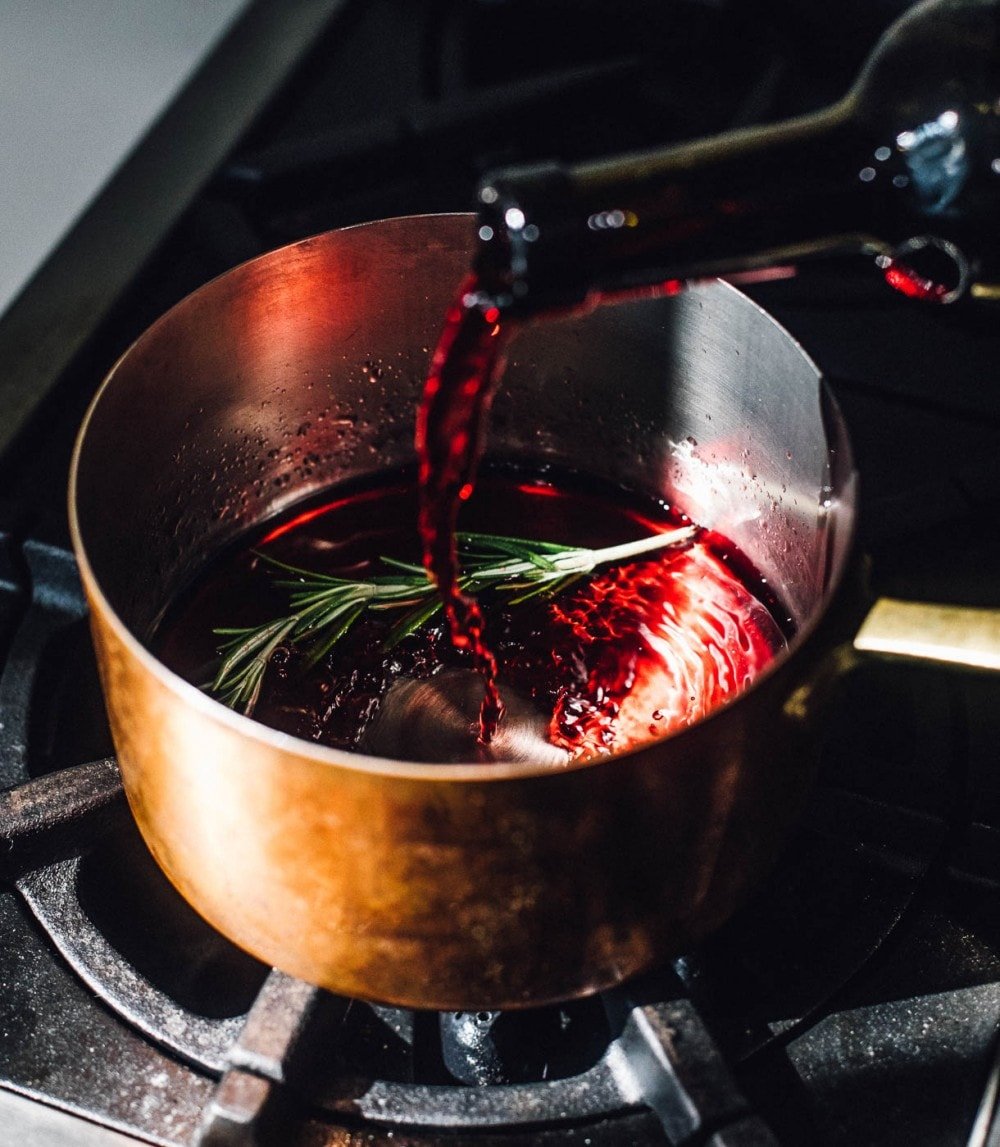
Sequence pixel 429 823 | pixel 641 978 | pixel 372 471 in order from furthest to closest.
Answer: pixel 372 471 < pixel 641 978 < pixel 429 823

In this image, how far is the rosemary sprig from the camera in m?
0.68

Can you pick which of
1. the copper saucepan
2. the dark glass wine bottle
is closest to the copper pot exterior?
the copper saucepan

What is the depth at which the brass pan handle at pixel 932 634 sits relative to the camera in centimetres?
47

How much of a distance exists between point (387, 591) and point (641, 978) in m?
0.26

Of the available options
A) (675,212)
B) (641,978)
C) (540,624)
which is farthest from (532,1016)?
(675,212)

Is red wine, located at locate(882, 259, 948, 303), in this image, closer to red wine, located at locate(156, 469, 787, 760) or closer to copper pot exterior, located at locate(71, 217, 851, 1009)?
copper pot exterior, located at locate(71, 217, 851, 1009)

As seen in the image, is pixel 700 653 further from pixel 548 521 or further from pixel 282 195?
pixel 282 195

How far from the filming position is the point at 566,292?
431 mm

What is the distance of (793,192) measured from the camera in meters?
0.45

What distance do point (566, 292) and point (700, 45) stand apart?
0.77 m

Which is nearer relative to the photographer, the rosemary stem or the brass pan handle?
the brass pan handle

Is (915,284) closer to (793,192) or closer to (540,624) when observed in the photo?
(793,192)

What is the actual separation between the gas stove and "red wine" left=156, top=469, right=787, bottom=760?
7 cm

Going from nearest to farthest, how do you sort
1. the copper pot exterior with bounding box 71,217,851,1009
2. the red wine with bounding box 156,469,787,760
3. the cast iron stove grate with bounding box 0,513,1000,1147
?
the copper pot exterior with bounding box 71,217,851,1009
the cast iron stove grate with bounding box 0,513,1000,1147
the red wine with bounding box 156,469,787,760
